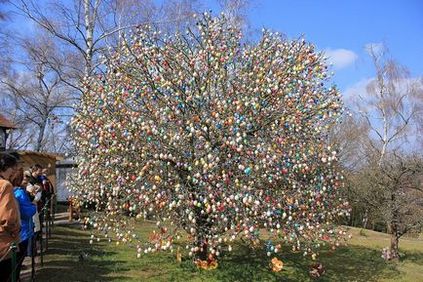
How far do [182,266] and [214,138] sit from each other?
10.2 feet

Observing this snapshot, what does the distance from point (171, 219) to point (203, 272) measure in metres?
1.37

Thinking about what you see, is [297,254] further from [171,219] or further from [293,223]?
[171,219]

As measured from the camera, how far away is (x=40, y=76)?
29.9 metres

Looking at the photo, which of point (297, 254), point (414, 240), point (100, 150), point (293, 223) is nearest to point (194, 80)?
point (100, 150)

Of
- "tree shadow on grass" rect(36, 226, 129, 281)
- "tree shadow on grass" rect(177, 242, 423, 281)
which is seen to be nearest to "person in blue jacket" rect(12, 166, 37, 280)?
"tree shadow on grass" rect(36, 226, 129, 281)

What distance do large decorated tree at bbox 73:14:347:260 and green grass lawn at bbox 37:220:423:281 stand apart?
610 millimetres

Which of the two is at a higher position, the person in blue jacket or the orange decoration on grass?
the person in blue jacket

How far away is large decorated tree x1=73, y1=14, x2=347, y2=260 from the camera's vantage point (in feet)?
28.3

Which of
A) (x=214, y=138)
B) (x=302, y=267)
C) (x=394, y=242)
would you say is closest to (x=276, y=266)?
(x=302, y=267)

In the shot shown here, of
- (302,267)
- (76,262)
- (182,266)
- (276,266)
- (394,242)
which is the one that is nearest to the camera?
(76,262)

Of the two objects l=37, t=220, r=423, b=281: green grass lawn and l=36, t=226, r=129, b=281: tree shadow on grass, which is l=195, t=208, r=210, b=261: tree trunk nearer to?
l=37, t=220, r=423, b=281: green grass lawn

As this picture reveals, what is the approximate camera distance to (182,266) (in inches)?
404

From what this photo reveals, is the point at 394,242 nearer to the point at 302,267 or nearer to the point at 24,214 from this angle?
the point at 302,267

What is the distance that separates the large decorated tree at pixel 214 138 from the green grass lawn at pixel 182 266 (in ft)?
2.00
